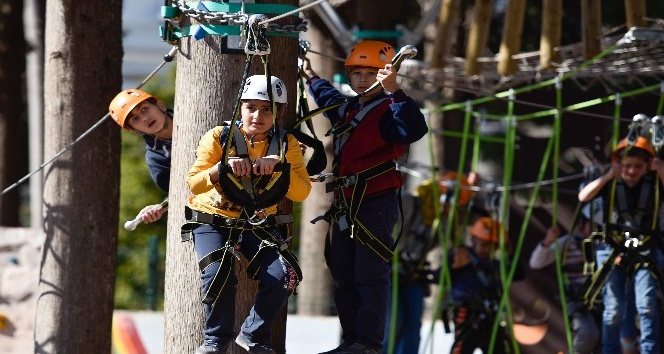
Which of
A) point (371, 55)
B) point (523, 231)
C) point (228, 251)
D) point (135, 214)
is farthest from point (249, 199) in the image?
point (135, 214)

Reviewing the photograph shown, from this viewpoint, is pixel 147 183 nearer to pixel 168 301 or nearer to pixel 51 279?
pixel 51 279

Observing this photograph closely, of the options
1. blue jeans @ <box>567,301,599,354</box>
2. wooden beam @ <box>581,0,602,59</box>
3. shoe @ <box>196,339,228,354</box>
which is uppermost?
wooden beam @ <box>581,0,602,59</box>

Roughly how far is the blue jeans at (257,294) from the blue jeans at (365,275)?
0.58m

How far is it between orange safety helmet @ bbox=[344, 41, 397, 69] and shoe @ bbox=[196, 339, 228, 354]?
1.60 meters

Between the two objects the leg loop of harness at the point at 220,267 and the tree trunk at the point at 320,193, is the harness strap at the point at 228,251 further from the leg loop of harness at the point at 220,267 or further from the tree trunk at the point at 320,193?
the tree trunk at the point at 320,193

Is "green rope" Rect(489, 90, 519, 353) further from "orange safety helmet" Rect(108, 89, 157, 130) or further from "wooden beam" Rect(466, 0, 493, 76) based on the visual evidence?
"orange safety helmet" Rect(108, 89, 157, 130)

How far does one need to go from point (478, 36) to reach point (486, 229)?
5.49ft

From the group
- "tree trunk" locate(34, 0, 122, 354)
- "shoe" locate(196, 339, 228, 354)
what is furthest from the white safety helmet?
"tree trunk" locate(34, 0, 122, 354)

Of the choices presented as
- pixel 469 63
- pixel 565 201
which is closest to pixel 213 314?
pixel 469 63

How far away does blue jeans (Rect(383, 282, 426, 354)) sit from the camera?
1013 centimetres

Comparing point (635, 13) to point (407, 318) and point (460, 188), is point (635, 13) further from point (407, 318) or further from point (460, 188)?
point (407, 318)

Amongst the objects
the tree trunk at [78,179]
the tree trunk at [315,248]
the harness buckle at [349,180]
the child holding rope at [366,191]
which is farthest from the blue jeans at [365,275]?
the tree trunk at [315,248]

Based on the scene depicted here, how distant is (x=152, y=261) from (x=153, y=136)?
351 inches

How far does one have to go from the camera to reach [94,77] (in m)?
8.05
